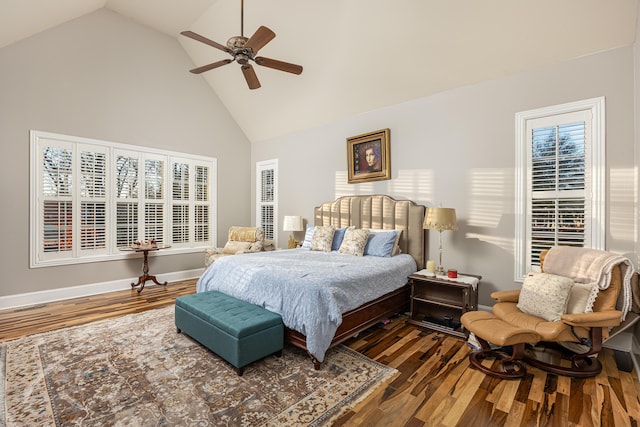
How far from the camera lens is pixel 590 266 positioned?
2564 millimetres

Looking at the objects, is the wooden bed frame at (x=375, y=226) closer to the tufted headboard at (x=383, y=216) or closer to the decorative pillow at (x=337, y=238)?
the tufted headboard at (x=383, y=216)

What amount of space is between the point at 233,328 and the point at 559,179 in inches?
142

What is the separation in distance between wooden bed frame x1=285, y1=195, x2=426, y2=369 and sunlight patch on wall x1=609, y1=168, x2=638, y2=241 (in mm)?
1862

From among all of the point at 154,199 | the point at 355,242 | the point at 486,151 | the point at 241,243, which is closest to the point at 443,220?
the point at 486,151

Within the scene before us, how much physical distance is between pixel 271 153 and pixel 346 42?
2979mm

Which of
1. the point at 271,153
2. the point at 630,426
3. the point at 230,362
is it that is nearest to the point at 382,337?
the point at 230,362

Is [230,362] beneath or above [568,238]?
beneath

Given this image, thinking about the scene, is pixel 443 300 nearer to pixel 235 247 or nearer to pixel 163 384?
pixel 163 384

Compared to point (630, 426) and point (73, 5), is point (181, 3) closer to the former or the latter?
point (73, 5)

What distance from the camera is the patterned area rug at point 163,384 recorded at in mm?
1923

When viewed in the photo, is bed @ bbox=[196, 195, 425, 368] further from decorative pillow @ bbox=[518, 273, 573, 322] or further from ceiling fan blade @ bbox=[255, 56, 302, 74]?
ceiling fan blade @ bbox=[255, 56, 302, 74]

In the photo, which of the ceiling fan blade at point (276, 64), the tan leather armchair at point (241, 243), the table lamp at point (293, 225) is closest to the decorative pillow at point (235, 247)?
the tan leather armchair at point (241, 243)

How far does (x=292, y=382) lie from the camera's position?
230cm

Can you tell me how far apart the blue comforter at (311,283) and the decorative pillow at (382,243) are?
0.14 m
